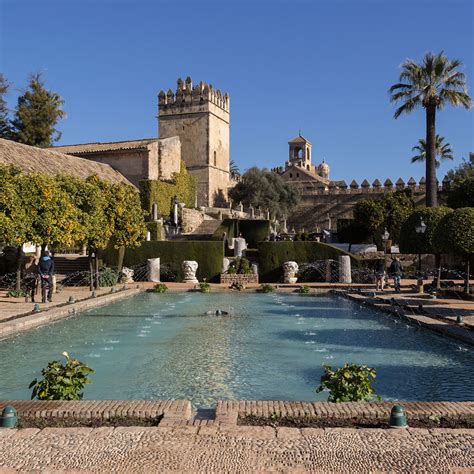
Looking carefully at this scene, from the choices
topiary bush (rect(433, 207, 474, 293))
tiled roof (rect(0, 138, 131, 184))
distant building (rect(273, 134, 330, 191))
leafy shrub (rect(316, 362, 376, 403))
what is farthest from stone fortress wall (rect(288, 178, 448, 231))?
leafy shrub (rect(316, 362, 376, 403))

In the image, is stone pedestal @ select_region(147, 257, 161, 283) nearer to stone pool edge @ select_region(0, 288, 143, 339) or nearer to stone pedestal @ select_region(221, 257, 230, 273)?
stone pedestal @ select_region(221, 257, 230, 273)

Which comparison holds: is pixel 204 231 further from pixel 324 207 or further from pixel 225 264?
pixel 324 207

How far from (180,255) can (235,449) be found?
67.9 ft

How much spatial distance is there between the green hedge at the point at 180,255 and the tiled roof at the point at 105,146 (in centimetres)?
1633

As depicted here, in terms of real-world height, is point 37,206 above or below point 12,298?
above

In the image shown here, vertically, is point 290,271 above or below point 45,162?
below

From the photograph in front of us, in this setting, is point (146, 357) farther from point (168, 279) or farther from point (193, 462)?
point (168, 279)

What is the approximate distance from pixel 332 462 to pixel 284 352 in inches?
205

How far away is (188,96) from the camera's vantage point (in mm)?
55781

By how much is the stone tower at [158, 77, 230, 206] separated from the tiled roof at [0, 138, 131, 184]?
16156 millimetres

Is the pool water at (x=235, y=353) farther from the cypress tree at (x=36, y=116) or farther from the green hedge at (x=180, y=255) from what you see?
the cypress tree at (x=36, y=116)

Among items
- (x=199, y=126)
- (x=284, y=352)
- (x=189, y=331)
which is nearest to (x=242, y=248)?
(x=189, y=331)

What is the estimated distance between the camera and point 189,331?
11156 mm

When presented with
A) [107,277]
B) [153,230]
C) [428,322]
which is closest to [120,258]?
[107,277]
